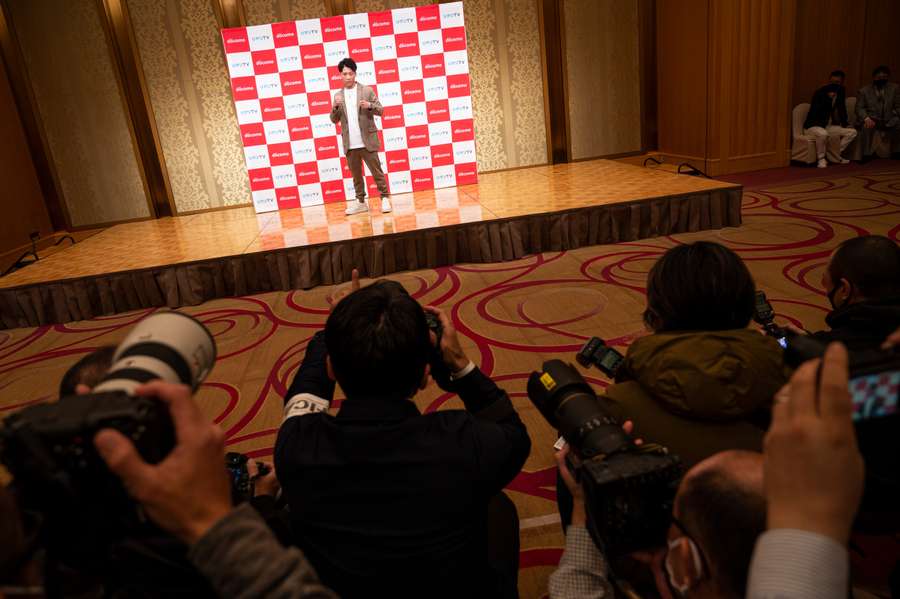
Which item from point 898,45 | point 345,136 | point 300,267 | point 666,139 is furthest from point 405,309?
point 898,45

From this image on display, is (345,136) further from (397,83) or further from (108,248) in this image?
(108,248)

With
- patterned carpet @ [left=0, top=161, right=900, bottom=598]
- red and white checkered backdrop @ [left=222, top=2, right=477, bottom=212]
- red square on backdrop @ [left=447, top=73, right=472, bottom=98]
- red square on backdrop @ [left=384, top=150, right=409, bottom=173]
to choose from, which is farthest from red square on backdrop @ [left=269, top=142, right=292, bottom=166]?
patterned carpet @ [left=0, top=161, right=900, bottom=598]

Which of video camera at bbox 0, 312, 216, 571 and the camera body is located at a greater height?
video camera at bbox 0, 312, 216, 571

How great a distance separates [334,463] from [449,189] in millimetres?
4497

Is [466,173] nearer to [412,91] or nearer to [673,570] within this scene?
[412,91]

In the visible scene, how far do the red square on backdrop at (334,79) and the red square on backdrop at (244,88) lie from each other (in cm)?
61

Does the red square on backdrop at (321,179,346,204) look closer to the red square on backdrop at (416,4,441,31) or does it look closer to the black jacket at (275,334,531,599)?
the red square on backdrop at (416,4,441,31)

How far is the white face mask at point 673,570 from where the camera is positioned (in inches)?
22.4

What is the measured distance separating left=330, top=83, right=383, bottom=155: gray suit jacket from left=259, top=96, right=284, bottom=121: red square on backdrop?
0.67m

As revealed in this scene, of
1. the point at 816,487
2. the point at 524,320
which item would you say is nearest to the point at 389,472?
the point at 816,487

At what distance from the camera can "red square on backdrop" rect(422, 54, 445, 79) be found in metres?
4.87

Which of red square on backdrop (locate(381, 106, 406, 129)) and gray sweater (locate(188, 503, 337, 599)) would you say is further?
red square on backdrop (locate(381, 106, 406, 129))

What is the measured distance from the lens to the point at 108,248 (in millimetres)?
4109

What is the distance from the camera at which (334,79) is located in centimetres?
484
